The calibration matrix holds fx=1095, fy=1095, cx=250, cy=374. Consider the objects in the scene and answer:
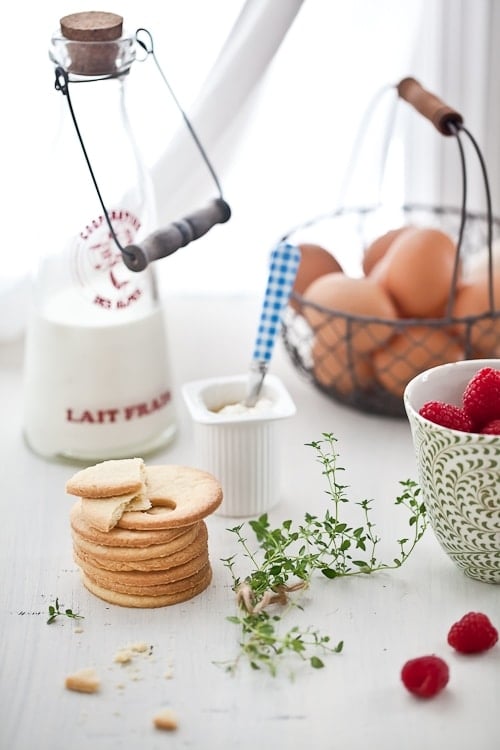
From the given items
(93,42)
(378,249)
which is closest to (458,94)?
(378,249)

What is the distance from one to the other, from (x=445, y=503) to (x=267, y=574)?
15 centimetres

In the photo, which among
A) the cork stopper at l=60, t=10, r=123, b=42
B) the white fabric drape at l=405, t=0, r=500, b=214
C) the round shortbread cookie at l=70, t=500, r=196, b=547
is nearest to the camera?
the round shortbread cookie at l=70, t=500, r=196, b=547

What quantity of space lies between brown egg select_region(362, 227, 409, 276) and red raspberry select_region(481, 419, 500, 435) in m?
0.43

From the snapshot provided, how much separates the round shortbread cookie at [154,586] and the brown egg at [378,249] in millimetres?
502

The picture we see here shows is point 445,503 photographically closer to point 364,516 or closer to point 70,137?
point 364,516

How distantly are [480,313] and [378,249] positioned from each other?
7.1 inches

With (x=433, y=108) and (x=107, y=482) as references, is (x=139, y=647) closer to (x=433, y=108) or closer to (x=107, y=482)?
(x=107, y=482)

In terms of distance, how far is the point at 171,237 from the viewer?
3.03ft

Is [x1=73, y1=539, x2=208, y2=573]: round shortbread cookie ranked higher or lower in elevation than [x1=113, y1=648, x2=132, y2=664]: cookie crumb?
higher

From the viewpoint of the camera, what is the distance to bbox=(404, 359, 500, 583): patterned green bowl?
790mm

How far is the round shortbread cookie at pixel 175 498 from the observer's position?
0.83 meters

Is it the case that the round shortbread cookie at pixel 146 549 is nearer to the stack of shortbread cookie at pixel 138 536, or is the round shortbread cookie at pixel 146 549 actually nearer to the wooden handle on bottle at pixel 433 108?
the stack of shortbread cookie at pixel 138 536

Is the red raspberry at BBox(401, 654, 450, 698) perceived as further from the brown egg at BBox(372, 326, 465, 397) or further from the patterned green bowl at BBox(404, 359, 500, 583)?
the brown egg at BBox(372, 326, 465, 397)

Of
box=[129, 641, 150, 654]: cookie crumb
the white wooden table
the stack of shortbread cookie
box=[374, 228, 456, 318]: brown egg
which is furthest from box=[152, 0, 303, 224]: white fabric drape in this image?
box=[129, 641, 150, 654]: cookie crumb
